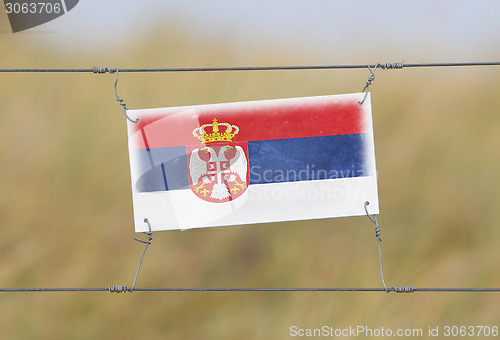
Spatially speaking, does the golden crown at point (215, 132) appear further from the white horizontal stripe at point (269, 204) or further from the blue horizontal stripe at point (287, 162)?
the white horizontal stripe at point (269, 204)

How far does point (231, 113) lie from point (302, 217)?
52 centimetres

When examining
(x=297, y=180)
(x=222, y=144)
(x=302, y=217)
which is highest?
(x=222, y=144)

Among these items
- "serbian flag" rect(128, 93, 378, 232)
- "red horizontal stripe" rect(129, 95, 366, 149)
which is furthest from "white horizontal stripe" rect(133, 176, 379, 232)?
"red horizontal stripe" rect(129, 95, 366, 149)

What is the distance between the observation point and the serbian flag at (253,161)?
2.38 m

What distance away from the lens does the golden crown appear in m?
2.39

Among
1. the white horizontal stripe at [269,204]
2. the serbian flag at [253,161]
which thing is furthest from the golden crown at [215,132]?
the white horizontal stripe at [269,204]

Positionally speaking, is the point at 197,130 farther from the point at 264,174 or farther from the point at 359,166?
the point at 359,166

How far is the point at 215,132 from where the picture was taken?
94.3 inches

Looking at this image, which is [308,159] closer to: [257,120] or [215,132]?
[257,120]

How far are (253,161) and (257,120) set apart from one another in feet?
0.57

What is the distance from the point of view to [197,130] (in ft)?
7.89

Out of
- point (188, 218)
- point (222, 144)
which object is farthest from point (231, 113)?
point (188, 218)

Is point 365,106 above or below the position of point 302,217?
above

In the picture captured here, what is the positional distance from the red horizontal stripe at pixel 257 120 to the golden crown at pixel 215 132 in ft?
0.04
